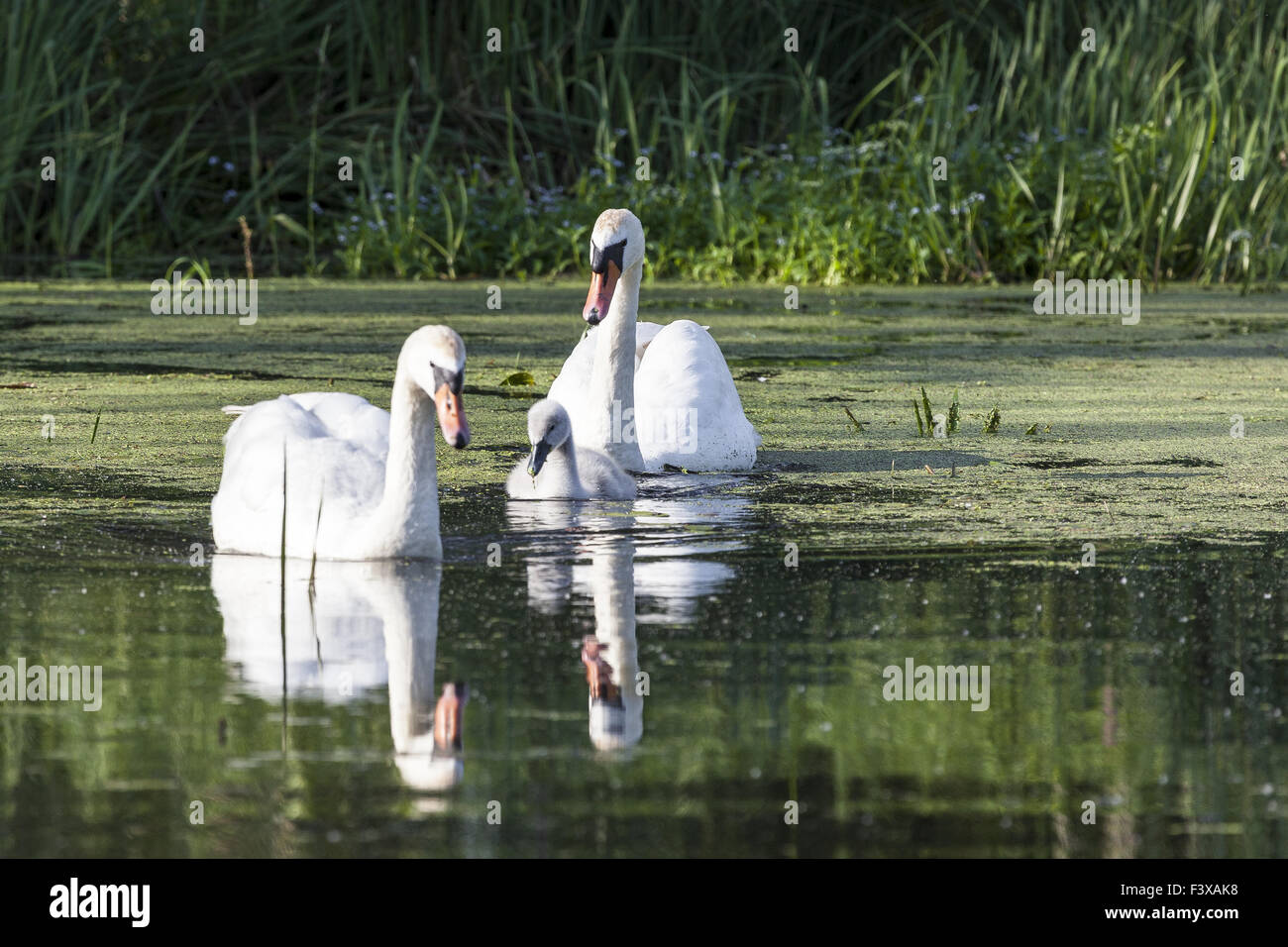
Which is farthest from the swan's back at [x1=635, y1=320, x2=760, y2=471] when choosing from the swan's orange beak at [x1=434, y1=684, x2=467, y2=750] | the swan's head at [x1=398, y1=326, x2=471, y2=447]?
the swan's orange beak at [x1=434, y1=684, x2=467, y2=750]

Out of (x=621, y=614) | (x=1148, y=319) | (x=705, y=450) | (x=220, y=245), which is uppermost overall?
(x=220, y=245)

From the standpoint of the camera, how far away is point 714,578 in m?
4.58

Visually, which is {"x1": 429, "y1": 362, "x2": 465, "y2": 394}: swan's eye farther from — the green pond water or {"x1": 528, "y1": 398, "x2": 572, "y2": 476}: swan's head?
{"x1": 528, "y1": 398, "x2": 572, "y2": 476}: swan's head

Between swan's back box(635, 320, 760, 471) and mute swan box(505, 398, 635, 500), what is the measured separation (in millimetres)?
478

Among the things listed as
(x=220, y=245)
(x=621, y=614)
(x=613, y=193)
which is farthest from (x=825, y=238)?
(x=621, y=614)

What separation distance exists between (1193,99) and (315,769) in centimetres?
1038

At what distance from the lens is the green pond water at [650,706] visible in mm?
2877

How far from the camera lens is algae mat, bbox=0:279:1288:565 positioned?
5316 mm

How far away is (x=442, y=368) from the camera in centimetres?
450

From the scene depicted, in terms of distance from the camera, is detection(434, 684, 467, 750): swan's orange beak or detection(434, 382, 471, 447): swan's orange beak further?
detection(434, 382, 471, 447): swan's orange beak

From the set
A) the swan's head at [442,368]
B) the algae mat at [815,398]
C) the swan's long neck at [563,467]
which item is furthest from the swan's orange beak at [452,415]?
the swan's long neck at [563,467]

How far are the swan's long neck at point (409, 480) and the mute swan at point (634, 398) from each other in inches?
51.6

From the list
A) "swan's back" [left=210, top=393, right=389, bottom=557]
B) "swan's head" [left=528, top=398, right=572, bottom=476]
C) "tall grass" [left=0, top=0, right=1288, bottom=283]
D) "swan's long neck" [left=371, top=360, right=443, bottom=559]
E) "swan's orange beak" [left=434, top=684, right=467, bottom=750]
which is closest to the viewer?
"swan's orange beak" [left=434, top=684, right=467, bottom=750]
